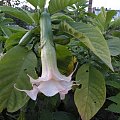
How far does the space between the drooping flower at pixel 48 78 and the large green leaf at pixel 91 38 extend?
0.06 m

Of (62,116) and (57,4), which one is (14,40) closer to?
(57,4)

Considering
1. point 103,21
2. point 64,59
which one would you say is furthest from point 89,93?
point 103,21

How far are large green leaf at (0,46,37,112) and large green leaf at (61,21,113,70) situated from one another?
0.14 m

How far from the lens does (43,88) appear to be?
653 mm

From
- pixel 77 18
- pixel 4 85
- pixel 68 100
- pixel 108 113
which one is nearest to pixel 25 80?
pixel 4 85

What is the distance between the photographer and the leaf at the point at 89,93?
81 centimetres

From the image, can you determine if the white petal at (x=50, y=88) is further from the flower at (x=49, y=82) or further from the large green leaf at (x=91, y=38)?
the large green leaf at (x=91, y=38)

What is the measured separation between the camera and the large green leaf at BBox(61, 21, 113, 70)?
668 millimetres

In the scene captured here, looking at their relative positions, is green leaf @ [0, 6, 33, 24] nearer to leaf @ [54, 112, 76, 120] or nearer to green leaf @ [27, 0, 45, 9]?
green leaf @ [27, 0, 45, 9]

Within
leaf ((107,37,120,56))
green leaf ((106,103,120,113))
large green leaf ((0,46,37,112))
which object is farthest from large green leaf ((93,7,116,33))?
large green leaf ((0,46,37,112))

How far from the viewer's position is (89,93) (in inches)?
33.4

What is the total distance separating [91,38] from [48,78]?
0.13 m

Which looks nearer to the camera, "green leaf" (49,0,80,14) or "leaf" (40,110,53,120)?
"green leaf" (49,0,80,14)

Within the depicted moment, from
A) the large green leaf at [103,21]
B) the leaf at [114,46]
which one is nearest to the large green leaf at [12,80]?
the leaf at [114,46]
